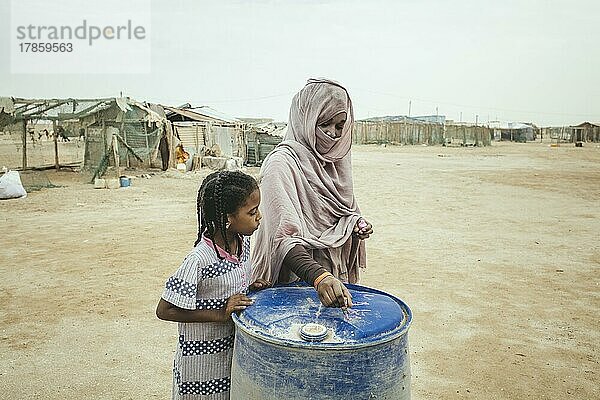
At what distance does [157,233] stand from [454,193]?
22.9 ft

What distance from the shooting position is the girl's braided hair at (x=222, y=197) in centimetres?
168

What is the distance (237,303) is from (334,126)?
0.82 meters

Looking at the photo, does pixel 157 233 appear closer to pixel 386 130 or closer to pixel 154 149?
pixel 154 149

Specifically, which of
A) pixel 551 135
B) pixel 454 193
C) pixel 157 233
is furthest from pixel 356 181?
pixel 551 135

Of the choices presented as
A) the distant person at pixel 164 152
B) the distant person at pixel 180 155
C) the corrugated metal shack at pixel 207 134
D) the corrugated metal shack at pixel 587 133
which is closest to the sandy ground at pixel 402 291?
the distant person at pixel 164 152

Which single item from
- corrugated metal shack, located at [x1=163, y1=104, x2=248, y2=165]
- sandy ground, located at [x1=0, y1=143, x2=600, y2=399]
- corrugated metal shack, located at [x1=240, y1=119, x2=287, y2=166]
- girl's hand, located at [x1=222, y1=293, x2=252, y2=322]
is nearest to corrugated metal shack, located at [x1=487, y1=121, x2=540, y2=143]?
corrugated metal shack, located at [x1=240, y1=119, x2=287, y2=166]

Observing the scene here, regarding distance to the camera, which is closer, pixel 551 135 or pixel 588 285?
pixel 588 285

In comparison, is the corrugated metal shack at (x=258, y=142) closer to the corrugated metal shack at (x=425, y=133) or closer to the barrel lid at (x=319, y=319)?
the barrel lid at (x=319, y=319)

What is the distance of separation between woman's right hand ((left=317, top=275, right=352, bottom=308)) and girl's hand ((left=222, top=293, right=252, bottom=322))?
0.22 m

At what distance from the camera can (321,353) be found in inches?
52.7

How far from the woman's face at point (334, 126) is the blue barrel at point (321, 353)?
0.75 meters

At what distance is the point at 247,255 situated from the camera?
1857 millimetres

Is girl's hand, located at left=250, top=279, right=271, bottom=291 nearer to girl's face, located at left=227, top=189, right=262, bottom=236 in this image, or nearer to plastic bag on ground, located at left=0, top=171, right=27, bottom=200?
girl's face, located at left=227, top=189, right=262, bottom=236

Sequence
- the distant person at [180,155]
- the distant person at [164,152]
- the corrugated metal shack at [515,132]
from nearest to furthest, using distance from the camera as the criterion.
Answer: the distant person at [164,152]
the distant person at [180,155]
the corrugated metal shack at [515,132]
